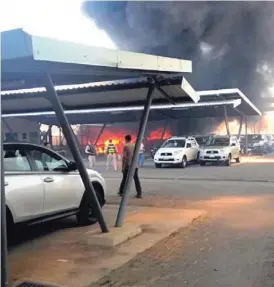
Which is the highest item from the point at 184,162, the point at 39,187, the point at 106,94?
the point at 106,94

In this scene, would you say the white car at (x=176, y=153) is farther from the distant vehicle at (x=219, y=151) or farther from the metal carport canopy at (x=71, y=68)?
the metal carport canopy at (x=71, y=68)

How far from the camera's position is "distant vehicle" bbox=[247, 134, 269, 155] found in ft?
114

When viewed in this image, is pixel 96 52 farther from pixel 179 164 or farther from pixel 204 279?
pixel 179 164

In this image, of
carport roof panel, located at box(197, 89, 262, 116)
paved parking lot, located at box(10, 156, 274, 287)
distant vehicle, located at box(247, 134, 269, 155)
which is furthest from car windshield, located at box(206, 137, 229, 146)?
paved parking lot, located at box(10, 156, 274, 287)

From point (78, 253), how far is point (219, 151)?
60.5 ft

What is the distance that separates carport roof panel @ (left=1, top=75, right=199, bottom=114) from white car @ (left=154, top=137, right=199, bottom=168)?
12.5m

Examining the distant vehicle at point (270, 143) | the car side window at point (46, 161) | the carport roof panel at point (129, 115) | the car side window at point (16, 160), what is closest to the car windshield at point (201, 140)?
the carport roof panel at point (129, 115)

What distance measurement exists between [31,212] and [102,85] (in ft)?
8.79

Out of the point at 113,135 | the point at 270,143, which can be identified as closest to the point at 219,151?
the point at 270,143

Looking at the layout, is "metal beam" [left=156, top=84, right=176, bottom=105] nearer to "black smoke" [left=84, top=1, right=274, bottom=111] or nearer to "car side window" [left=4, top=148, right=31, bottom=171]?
"car side window" [left=4, top=148, right=31, bottom=171]

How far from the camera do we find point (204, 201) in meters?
10.4

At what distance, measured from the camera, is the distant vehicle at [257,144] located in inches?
1373

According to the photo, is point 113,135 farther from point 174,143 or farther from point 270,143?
point 174,143

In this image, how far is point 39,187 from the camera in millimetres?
6426
